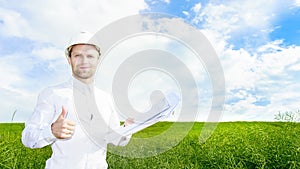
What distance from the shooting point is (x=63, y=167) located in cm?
340

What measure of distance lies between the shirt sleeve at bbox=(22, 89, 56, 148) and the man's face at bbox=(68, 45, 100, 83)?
31 centimetres

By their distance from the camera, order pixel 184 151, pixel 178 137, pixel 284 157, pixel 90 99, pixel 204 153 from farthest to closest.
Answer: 1. pixel 178 137
2. pixel 184 151
3. pixel 204 153
4. pixel 284 157
5. pixel 90 99

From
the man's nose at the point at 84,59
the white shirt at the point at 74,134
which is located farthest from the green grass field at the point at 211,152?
the man's nose at the point at 84,59

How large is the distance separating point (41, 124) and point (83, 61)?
0.65m

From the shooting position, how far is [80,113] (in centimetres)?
354

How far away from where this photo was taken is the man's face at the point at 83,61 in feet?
11.4

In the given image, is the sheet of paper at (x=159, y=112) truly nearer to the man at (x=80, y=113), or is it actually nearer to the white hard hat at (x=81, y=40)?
the man at (x=80, y=113)

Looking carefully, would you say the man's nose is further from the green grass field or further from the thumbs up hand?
the green grass field

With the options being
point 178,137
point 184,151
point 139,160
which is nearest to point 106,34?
point 139,160

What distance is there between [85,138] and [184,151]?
3099mm

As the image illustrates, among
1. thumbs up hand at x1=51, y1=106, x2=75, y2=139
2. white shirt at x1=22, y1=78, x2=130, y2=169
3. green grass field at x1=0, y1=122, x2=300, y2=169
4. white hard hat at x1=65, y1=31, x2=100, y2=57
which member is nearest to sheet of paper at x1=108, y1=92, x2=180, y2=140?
white shirt at x1=22, y1=78, x2=130, y2=169

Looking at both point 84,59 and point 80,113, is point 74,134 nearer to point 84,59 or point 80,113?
point 80,113

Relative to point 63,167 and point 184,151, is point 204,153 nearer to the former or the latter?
point 184,151

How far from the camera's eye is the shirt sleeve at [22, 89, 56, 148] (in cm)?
313
